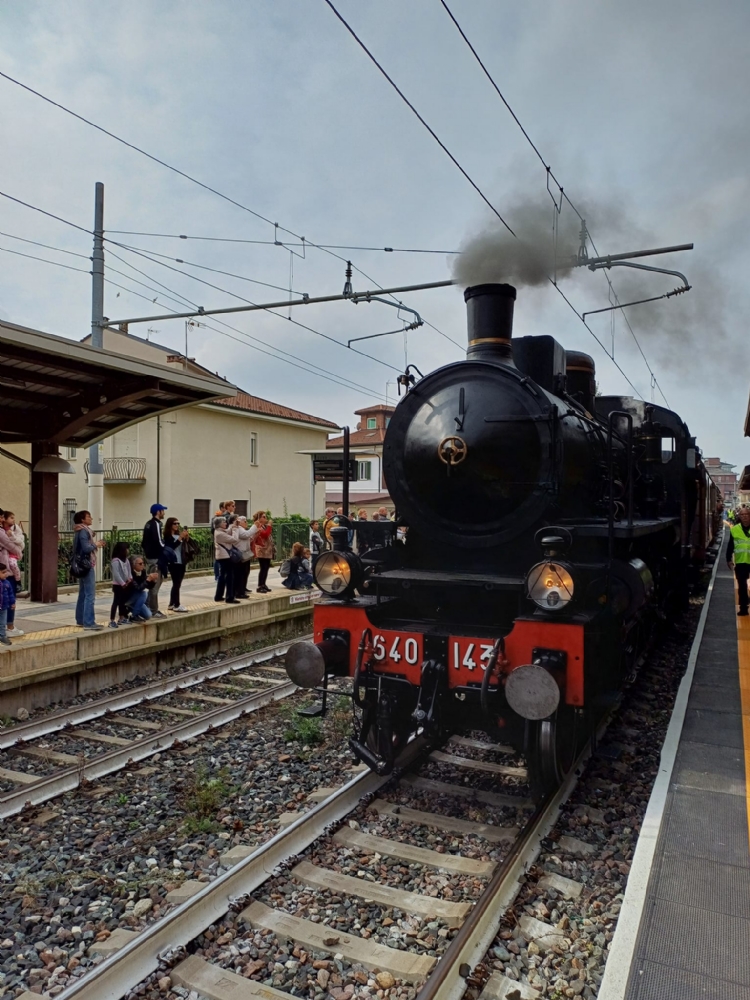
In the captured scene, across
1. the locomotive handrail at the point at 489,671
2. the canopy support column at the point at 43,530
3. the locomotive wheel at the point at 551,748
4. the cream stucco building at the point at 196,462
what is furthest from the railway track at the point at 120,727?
the cream stucco building at the point at 196,462

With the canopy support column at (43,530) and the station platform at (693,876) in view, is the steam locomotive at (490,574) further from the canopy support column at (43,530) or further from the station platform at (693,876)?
the canopy support column at (43,530)

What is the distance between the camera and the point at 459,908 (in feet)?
11.0

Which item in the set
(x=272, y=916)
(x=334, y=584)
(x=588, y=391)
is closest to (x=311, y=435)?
(x=588, y=391)

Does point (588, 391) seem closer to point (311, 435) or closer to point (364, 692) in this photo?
point (364, 692)

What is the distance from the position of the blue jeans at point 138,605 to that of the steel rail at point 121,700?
0.90 meters

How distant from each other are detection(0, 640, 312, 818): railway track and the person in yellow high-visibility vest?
6259 millimetres

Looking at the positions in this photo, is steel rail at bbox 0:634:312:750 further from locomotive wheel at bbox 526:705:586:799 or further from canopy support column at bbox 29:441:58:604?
locomotive wheel at bbox 526:705:586:799

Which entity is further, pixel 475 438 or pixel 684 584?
pixel 684 584

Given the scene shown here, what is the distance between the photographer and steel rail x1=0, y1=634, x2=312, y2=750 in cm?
618

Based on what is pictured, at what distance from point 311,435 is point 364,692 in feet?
85.9

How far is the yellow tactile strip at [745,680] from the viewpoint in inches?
175

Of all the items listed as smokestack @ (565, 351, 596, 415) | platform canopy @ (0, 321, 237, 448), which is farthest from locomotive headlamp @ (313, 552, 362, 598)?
platform canopy @ (0, 321, 237, 448)

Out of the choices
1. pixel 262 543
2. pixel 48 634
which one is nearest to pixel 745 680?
pixel 48 634

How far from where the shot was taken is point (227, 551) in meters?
10.8
